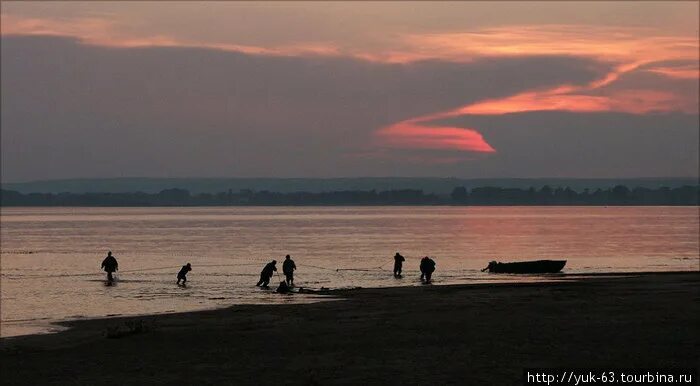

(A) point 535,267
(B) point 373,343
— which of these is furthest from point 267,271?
(B) point 373,343

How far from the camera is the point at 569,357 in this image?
1955 centimetres

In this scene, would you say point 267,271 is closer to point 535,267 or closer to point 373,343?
point 535,267

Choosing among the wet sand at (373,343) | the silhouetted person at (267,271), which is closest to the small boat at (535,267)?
the silhouetted person at (267,271)

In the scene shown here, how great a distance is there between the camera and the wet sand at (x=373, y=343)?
1894cm

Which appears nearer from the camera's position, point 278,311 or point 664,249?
point 278,311

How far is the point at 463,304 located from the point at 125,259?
2281 inches

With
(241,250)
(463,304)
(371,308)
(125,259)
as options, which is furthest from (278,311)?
(241,250)

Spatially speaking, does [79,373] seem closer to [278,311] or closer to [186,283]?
[278,311]

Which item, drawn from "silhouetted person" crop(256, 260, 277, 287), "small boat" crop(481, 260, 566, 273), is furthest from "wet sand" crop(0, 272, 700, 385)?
"small boat" crop(481, 260, 566, 273)

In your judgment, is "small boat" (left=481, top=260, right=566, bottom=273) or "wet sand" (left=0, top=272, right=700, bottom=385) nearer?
"wet sand" (left=0, top=272, right=700, bottom=385)

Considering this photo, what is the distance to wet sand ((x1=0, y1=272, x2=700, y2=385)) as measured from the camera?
18.9m

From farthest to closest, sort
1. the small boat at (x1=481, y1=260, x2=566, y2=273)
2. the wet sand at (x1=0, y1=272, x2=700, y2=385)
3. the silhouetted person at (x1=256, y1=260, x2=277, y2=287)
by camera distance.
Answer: the small boat at (x1=481, y1=260, x2=566, y2=273) → the silhouetted person at (x1=256, y1=260, x2=277, y2=287) → the wet sand at (x1=0, y1=272, x2=700, y2=385)

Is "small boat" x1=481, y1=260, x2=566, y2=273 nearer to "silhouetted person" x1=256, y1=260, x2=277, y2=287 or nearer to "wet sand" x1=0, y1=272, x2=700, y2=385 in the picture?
"silhouetted person" x1=256, y1=260, x2=277, y2=287

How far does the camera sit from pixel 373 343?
22719 mm
